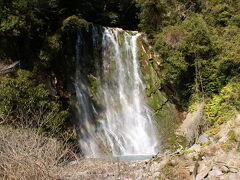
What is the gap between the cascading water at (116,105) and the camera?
14.6 meters

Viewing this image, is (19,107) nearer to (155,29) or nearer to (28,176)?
(28,176)

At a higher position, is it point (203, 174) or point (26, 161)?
point (26, 161)

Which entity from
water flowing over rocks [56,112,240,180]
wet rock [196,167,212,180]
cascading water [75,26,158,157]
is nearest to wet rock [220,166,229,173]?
water flowing over rocks [56,112,240,180]

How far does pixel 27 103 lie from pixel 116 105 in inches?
222

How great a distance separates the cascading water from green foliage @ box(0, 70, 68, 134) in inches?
106

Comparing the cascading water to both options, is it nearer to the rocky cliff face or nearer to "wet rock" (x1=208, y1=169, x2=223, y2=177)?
the rocky cliff face

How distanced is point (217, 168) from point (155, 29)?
40.1 feet

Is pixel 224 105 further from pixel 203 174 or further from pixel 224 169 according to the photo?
pixel 203 174

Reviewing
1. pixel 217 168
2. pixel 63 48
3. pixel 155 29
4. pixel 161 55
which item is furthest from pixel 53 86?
pixel 217 168

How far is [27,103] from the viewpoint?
11.6 m

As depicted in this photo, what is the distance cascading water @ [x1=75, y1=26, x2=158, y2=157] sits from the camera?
47.9ft

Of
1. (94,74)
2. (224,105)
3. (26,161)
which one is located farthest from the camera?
(94,74)

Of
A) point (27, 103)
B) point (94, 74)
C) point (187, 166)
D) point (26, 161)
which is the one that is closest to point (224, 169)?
point (187, 166)

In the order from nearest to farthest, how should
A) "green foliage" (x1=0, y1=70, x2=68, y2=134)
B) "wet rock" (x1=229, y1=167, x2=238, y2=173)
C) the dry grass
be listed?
the dry grass < "wet rock" (x1=229, y1=167, x2=238, y2=173) < "green foliage" (x1=0, y1=70, x2=68, y2=134)
